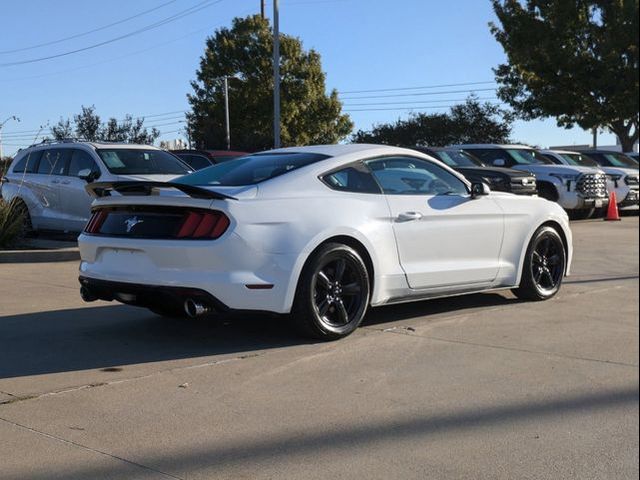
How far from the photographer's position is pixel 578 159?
20766mm

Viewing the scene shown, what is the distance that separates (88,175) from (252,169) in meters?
6.69

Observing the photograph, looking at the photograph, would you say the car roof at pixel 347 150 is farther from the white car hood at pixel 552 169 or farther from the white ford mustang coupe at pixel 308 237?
the white car hood at pixel 552 169

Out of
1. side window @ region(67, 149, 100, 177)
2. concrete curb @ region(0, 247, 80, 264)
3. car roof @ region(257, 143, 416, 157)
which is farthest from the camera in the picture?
side window @ region(67, 149, 100, 177)

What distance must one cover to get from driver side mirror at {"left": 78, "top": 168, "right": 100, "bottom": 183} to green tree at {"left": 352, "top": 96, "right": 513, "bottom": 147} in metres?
31.1

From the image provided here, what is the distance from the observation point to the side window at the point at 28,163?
13.7 metres

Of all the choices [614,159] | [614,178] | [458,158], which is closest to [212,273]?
[458,158]

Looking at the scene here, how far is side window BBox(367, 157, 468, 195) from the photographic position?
650 cm

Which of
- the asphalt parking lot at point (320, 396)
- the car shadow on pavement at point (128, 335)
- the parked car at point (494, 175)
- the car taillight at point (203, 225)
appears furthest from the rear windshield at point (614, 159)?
the car taillight at point (203, 225)

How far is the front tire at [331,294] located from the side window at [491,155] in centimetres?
1387

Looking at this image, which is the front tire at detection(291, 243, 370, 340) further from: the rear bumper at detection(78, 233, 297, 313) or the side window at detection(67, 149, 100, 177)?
the side window at detection(67, 149, 100, 177)

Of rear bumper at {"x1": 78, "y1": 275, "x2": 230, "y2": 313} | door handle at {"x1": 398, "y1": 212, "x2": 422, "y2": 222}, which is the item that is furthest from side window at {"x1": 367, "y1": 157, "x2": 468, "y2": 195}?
rear bumper at {"x1": 78, "y1": 275, "x2": 230, "y2": 313}

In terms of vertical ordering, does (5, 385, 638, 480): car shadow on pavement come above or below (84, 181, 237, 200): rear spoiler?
below

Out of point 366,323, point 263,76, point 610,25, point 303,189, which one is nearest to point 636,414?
point 610,25

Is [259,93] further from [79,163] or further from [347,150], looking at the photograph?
[347,150]
